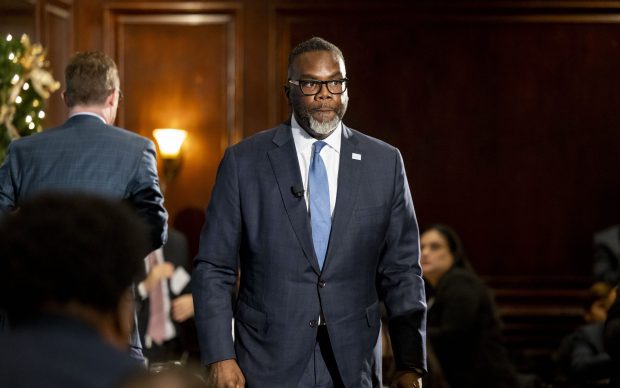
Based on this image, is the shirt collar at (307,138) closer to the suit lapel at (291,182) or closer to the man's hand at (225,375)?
the suit lapel at (291,182)

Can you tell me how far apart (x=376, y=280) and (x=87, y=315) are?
7.19ft

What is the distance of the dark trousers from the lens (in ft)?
10.9

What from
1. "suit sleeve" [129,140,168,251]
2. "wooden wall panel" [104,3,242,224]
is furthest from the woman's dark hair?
"suit sleeve" [129,140,168,251]

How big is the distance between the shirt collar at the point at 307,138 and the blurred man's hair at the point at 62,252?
2119 millimetres

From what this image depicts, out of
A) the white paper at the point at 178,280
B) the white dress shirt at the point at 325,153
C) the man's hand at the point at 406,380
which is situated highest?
the white dress shirt at the point at 325,153

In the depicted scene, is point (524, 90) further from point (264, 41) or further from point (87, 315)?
point (87, 315)

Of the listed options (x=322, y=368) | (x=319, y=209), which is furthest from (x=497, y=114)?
(x=322, y=368)

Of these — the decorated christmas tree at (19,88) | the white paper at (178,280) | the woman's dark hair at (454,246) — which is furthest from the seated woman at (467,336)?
the decorated christmas tree at (19,88)

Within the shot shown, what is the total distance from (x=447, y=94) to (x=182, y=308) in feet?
9.78

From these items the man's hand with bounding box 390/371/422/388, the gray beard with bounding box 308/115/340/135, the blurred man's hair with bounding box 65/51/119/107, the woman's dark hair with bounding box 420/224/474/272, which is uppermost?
the blurred man's hair with bounding box 65/51/119/107

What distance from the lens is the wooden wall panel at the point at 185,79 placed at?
8.48 meters

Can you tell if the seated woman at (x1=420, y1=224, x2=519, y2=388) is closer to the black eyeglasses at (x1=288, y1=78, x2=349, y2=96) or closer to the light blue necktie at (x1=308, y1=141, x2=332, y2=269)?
the light blue necktie at (x1=308, y1=141, x2=332, y2=269)

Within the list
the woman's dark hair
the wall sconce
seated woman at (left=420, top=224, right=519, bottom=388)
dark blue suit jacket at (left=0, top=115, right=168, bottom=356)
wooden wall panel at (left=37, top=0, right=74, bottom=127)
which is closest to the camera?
dark blue suit jacket at (left=0, top=115, right=168, bottom=356)

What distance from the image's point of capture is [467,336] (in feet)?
19.4
